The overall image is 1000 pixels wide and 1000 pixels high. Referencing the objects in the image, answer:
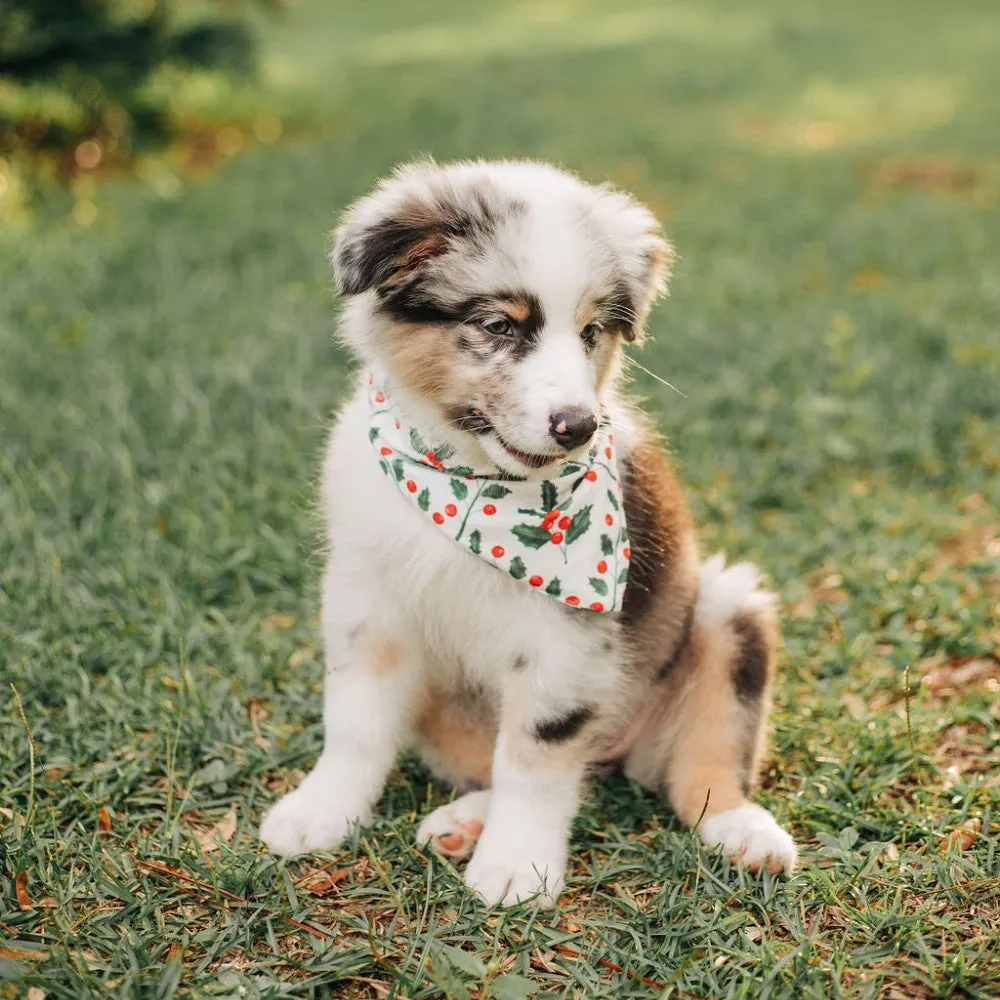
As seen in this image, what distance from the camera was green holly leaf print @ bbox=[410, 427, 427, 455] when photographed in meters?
2.82

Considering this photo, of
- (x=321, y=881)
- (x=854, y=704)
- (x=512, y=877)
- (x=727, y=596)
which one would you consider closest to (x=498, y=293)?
(x=727, y=596)

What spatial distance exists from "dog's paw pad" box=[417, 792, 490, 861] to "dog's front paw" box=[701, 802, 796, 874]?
0.60 meters

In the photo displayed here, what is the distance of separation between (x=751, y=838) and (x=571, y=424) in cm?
119

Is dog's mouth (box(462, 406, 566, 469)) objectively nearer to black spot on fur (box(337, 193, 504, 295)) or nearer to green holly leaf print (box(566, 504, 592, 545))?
green holly leaf print (box(566, 504, 592, 545))

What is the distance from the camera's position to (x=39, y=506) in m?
4.46

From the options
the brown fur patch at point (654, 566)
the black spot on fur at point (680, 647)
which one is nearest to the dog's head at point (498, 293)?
the brown fur patch at point (654, 566)

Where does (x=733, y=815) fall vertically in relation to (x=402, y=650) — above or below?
below

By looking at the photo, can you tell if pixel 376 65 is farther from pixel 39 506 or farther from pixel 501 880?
pixel 501 880

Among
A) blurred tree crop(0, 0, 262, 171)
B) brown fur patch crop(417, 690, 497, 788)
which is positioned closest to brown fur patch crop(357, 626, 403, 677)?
brown fur patch crop(417, 690, 497, 788)

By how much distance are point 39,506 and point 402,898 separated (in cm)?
258

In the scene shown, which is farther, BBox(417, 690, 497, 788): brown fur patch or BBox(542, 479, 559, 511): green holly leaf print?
BBox(417, 690, 497, 788): brown fur patch

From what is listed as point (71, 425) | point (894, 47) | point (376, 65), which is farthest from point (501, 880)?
point (894, 47)

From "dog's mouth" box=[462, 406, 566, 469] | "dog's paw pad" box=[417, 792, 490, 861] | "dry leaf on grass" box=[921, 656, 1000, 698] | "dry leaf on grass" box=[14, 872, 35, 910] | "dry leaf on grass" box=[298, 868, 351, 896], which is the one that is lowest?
"dry leaf on grass" box=[298, 868, 351, 896]

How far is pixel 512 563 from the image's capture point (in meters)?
2.78
